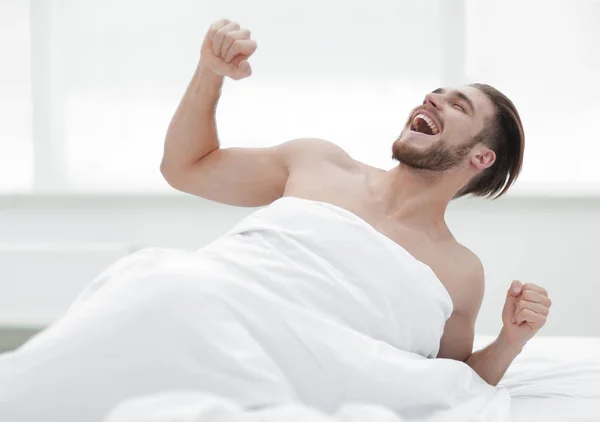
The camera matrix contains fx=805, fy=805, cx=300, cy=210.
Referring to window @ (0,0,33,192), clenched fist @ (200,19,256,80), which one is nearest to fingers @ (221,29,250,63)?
clenched fist @ (200,19,256,80)

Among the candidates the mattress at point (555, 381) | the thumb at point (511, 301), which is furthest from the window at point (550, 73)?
the thumb at point (511, 301)

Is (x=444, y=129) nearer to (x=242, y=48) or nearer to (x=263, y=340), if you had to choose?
(x=242, y=48)

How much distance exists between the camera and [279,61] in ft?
11.0

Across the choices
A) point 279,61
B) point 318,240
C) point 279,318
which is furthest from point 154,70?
point 279,318

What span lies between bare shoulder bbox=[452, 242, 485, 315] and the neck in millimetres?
104

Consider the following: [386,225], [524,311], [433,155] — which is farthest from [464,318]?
[433,155]

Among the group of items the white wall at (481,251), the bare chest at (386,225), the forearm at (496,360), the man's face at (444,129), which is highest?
the man's face at (444,129)

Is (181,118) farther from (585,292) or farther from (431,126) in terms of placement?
(585,292)

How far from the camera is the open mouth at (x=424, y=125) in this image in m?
1.86

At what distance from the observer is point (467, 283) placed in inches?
67.4

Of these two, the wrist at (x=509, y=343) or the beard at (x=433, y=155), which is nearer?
the wrist at (x=509, y=343)

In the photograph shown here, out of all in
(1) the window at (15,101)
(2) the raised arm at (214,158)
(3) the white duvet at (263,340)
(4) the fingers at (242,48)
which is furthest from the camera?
(1) the window at (15,101)

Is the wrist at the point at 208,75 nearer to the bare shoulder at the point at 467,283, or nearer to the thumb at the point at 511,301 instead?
the bare shoulder at the point at 467,283

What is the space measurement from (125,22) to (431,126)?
1.96m
